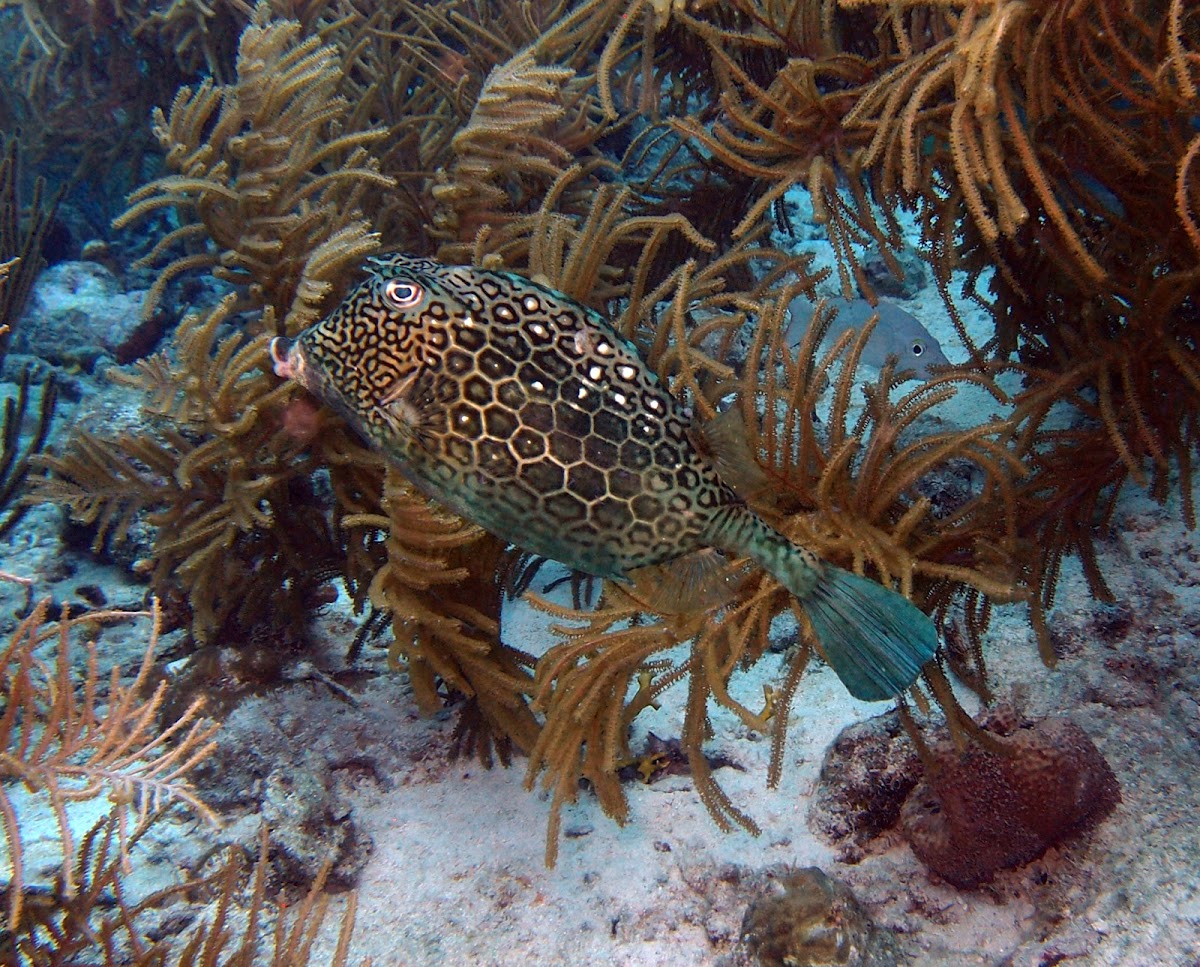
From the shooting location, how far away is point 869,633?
2242mm

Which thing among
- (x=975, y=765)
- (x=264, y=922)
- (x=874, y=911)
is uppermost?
(x=975, y=765)

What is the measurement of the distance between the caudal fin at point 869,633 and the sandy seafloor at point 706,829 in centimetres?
145

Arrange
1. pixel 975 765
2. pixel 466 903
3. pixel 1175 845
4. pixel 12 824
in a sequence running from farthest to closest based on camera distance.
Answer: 1. pixel 466 903
2. pixel 975 765
3. pixel 1175 845
4. pixel 12 824

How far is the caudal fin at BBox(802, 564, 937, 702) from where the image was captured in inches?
87.0

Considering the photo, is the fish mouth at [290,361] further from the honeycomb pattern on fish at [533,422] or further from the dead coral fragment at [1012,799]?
the dead coral fragment at [1012,799]

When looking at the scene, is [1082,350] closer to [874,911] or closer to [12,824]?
[874,911]

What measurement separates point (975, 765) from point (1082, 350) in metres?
1.87

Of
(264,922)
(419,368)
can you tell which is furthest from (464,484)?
(264,922)

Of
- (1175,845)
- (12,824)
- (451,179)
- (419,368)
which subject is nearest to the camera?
(12,824)

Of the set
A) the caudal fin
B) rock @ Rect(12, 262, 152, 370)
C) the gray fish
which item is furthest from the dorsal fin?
rock @ Rect(12, 262, 152, 370)

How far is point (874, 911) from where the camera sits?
3229 mm

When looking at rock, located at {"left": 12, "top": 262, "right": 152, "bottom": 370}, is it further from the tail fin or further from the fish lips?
the tail fin

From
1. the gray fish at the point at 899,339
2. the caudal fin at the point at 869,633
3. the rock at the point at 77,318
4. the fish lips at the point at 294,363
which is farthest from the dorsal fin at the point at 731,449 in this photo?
the rock at the point at 77,318

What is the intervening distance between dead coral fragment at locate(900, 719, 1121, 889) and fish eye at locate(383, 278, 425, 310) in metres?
2.88
